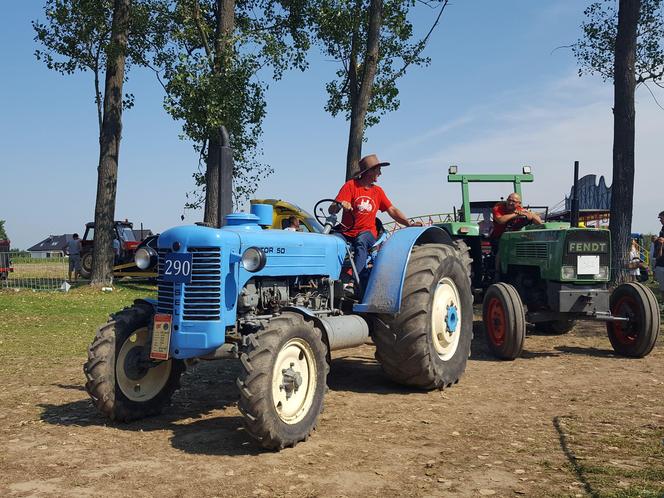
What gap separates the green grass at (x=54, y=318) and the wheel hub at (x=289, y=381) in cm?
442

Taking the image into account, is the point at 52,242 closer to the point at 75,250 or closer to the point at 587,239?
the point at 75,250

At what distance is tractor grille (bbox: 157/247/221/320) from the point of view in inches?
185

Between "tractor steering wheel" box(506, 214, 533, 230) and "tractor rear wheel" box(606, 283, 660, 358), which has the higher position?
"tractor steering wheel" box(506, 214, 533, 230)

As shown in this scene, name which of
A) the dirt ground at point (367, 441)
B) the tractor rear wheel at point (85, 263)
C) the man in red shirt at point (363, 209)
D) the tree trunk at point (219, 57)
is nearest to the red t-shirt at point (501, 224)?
the dirt ground at point (367, 441)

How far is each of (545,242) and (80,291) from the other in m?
12.0

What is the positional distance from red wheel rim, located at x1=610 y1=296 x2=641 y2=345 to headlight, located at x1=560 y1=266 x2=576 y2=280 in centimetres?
69

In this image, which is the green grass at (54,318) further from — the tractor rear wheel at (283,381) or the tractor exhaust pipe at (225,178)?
the tractor rear wheel at (283,381)

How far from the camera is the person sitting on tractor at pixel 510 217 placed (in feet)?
29.8

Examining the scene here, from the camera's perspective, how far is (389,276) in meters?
5.88

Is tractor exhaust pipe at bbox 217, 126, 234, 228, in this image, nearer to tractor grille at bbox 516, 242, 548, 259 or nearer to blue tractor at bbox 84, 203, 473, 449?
blue tractor at bbox 84, 203, 473, 449

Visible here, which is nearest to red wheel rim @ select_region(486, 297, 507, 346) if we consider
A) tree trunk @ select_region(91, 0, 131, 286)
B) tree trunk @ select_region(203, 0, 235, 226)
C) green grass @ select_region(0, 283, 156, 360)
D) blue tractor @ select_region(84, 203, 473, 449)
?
blue tractor @ select_region(84, 203, 473, 449)

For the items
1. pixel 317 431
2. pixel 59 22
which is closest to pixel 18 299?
pixel 59 22

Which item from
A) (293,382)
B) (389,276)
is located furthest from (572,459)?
(389,276)

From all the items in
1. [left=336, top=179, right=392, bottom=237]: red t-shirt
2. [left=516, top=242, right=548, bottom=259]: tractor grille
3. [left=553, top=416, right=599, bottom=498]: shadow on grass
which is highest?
[left=336, top=179, right=392, bottom=237]: red t-shirt
